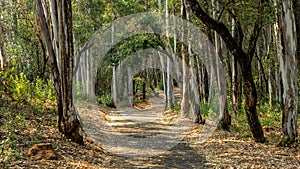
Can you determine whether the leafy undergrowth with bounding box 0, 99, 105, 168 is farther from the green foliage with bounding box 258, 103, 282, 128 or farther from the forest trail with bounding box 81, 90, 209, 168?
the green foliage with bounding box 258, 103, 282, 128

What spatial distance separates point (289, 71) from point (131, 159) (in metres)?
5.08

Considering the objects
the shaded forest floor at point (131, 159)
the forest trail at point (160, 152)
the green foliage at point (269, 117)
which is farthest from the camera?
the green foliage at point (269, 117)

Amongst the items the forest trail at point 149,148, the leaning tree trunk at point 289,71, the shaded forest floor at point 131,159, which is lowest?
the forest trail at point 149,148

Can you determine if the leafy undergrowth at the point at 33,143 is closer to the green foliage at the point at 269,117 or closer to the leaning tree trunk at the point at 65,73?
the leaning tree trunk at the point at 65,73

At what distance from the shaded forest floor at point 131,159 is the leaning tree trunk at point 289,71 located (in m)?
0.51

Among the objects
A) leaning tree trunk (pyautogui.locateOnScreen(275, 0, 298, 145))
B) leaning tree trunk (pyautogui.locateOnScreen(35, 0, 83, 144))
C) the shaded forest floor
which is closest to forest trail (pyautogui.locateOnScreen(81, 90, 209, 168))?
the shaded forest floor

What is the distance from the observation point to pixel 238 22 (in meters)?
11.7

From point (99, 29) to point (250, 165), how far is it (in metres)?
21.0

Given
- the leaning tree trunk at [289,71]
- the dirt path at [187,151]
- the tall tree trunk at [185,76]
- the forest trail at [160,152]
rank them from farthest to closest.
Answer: the tall tree trunk at [185,76], the leaning tree trunk at [289,71], the dirt path at [187,151], the forest trail at [160,152]

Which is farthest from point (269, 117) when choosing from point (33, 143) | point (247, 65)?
point (33, 143)

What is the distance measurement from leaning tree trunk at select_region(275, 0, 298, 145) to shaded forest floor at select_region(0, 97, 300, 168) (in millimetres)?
506

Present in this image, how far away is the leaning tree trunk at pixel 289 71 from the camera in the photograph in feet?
31.6

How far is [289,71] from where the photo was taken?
971cm

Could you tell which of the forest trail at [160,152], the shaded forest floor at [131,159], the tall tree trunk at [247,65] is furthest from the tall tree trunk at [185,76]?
the tall tree trunk at [247,65]
